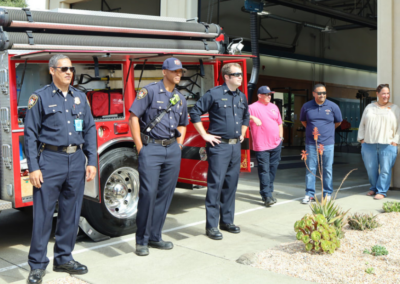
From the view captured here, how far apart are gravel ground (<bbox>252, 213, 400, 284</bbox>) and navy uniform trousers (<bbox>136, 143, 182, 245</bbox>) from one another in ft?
3.74

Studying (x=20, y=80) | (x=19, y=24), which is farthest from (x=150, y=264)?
(x=19, y=24)

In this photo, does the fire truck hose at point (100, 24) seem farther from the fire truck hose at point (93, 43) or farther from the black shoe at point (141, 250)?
the black shoe at point (141, 250)

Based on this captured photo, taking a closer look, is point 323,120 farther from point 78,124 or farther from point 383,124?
point 78,124

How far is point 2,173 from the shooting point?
5164mm

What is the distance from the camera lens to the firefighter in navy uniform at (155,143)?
4.64 m

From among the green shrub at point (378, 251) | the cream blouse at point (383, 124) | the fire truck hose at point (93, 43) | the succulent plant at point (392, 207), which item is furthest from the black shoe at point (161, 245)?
the cream blouse at point (383, 124)

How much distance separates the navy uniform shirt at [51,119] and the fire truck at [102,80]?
954 mm

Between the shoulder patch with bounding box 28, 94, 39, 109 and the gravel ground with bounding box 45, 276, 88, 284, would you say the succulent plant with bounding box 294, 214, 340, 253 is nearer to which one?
the gravel ground with bounding box 45, 276, 88, 284

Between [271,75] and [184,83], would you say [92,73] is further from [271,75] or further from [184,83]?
[271,75]

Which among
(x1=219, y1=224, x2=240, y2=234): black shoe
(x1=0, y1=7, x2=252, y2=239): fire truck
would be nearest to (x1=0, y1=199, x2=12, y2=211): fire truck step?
(x1=0, y1=7, x2=252, y2=239): fire truck

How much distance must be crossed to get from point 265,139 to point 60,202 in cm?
413

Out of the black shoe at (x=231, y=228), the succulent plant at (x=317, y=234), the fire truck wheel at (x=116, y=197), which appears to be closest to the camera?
the succulent plant at (x=317, y=234)

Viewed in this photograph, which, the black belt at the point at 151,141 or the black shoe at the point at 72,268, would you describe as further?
the black belt at the point at 151,141

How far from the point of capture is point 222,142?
17.9 feet
